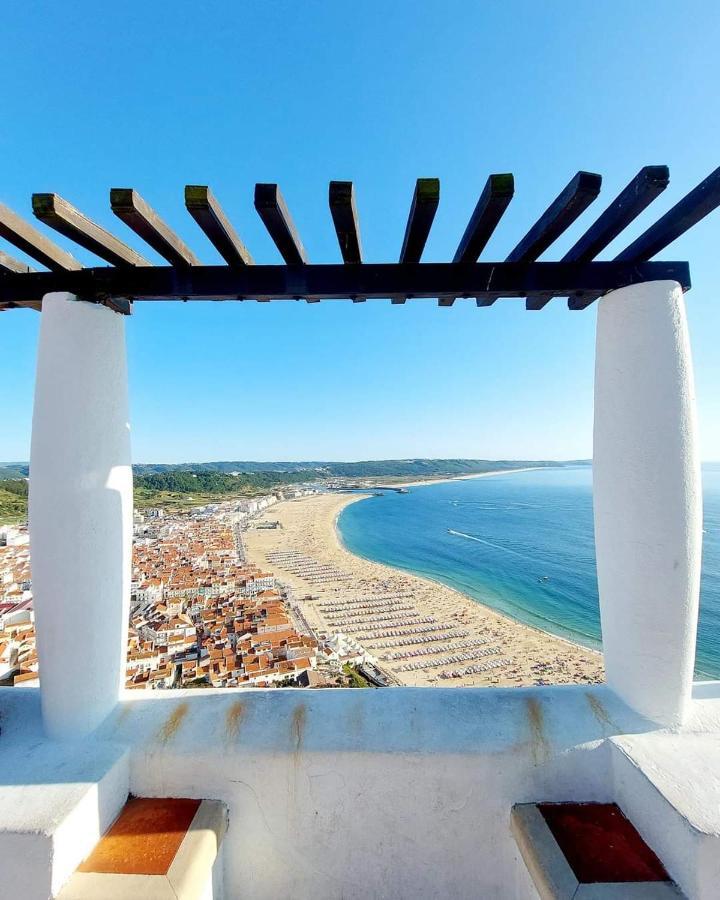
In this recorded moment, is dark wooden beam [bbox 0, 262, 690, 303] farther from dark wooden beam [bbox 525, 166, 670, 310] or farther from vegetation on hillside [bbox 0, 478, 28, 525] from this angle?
vegetation on hillside [bbox 0, 478, 28, 525]

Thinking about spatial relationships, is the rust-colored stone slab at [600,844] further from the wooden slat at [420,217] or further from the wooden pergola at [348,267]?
the wooden slat at [420,217]

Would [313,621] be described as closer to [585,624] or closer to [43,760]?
[585,624]

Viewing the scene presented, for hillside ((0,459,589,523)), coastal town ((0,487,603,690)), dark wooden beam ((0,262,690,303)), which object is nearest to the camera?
dark wooden beam ((0,262,690,303))

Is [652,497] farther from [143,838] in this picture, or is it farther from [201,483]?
[201,483]

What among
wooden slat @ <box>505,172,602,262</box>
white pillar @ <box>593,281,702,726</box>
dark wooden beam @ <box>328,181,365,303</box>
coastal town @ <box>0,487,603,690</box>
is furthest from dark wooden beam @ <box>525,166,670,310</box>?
coastal town @ <box>0,487,603,690</box>

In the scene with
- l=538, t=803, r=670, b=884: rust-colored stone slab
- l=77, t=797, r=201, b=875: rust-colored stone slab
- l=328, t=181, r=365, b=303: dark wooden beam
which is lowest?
l=77, t=797, r=201, b=875: rust-colored stone slab

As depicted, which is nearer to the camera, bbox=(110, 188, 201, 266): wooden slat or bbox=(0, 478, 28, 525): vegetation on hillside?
bbox=(110, 188, 201, 266): wooden slat

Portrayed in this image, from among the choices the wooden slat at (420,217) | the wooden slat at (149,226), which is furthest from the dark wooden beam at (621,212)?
the wooden slat at (149,226)
